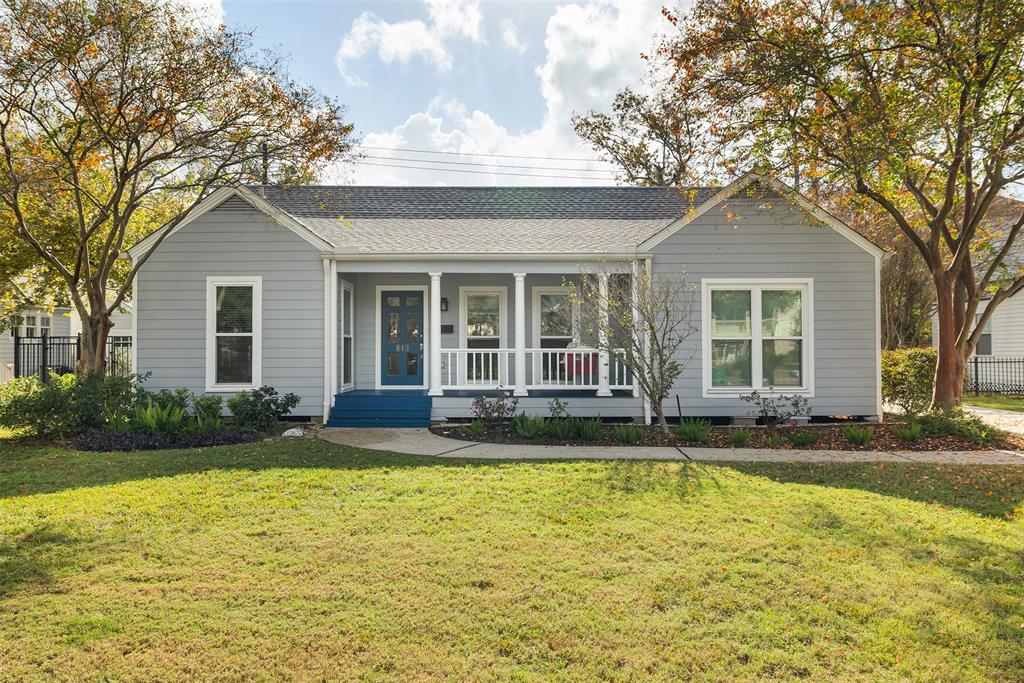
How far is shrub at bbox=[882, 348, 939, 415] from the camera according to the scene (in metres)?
11.0

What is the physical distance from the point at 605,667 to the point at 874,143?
9.14 m

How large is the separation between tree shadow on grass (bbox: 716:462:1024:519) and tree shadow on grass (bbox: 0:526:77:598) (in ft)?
22.1

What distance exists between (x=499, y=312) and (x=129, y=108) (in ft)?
24.9

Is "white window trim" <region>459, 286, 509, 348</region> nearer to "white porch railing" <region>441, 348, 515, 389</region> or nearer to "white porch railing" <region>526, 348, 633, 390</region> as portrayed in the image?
"white porch railing" <region>441, 348, 515, 389</region>

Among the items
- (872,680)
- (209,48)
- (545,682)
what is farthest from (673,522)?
(209,48)

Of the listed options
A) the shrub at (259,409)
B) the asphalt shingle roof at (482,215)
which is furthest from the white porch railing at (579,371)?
the shrub at (259,409)

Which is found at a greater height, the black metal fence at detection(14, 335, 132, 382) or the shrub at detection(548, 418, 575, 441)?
Answer: the black metal fence at detection(14, 335, 132, 382)

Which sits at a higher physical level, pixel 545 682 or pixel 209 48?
pixel 209 48

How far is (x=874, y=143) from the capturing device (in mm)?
Result: 8930

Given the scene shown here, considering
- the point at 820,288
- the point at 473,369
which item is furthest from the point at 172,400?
the point at 820,288

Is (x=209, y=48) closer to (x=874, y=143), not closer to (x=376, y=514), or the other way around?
(x=376, y=514)

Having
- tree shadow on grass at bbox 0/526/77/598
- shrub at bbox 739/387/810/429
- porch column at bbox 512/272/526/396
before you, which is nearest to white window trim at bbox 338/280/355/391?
porch column at bbox 512/272/526/396

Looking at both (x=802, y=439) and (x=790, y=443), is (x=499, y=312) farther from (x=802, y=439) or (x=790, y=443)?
(x=802, y=439)

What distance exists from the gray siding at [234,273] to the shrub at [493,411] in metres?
3.11
